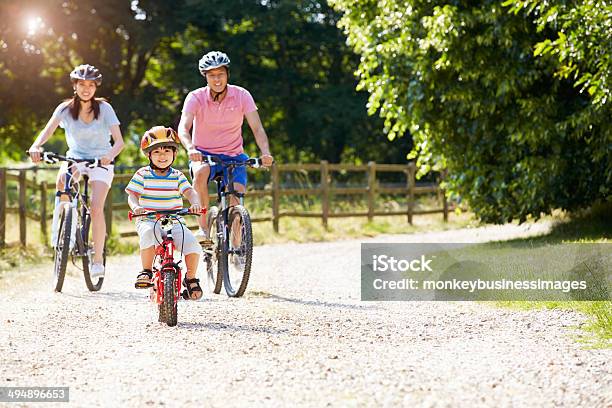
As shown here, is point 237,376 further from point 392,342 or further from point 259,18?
point 259,18

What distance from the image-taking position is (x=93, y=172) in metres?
8.86

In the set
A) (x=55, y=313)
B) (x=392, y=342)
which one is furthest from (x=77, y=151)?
(x=392, y=342)

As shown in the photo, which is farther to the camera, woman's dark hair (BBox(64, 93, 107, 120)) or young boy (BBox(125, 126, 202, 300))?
woman's dark hair (BBox(64, 93, 107, 120))

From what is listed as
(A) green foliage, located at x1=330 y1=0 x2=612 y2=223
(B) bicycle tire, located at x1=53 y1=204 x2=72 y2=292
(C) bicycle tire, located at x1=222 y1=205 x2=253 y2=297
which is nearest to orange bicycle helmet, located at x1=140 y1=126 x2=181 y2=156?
(C) bicycle tire, located at x1=222 y1=205 x2=253 y2=297

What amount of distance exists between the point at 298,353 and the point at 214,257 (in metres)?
3.04

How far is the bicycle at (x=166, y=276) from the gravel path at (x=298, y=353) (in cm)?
14

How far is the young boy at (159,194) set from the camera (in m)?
6.66

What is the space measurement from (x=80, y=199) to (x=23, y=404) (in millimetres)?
4655

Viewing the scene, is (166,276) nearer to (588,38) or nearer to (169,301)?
(169,301)

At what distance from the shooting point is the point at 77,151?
8734 millimetres

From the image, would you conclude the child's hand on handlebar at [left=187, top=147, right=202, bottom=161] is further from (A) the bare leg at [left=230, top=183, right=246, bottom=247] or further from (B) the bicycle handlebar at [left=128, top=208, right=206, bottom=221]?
(B) the bicycle handlebar at [left=128, top=208, right=206, bottom=221]

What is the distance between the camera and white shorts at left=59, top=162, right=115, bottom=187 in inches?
346

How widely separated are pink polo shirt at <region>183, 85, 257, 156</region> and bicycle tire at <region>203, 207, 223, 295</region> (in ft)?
1.84

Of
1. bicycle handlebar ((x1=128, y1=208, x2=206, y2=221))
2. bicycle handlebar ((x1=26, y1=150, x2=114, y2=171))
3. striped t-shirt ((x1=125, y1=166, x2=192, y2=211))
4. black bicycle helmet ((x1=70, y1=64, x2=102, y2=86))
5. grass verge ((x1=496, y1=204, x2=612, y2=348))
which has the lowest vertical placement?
grass verge ((x1=496, y1=204, x2=612, y2=348))
